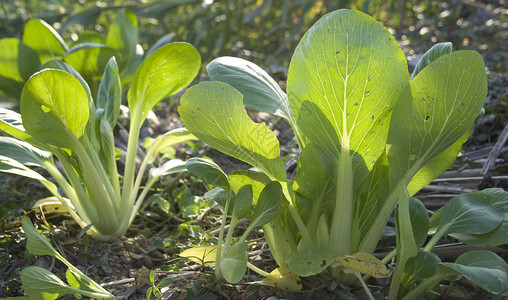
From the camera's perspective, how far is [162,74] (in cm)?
143

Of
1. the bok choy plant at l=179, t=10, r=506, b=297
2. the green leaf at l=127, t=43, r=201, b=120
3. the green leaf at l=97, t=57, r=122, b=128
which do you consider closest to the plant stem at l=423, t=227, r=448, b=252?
the bok choy plant at l=179, t=10, r=506, b=297

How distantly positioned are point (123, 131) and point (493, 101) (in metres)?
1.45

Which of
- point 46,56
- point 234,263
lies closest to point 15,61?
point 46,56

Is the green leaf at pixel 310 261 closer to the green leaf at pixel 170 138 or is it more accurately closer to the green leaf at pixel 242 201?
the green leaf at pixel 242 201

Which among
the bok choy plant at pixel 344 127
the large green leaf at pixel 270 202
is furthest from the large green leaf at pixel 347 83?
the large green leaf at pixel 270 202

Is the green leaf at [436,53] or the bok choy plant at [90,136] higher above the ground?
the green leaf at [436,53]

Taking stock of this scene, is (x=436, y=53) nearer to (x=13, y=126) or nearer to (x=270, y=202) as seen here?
(x=270, y=202)

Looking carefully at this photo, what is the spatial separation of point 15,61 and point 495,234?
1.58m

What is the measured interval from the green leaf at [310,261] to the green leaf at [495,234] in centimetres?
29

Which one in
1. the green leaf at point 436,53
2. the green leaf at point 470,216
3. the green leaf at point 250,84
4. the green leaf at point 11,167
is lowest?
the green leaf at point 11,167

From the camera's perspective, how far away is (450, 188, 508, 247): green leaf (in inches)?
37.9

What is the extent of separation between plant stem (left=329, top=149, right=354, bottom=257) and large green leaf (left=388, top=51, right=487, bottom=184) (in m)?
0.09

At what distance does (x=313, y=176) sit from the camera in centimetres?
104

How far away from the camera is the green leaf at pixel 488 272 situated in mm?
837
